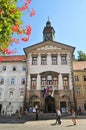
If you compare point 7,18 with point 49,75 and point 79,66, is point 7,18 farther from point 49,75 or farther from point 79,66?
point 79,66

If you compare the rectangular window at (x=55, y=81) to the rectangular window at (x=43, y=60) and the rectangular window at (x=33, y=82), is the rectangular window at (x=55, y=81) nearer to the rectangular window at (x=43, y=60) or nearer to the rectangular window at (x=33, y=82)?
the rectangular window at (x=33, y=82)

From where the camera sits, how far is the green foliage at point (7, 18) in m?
8.14

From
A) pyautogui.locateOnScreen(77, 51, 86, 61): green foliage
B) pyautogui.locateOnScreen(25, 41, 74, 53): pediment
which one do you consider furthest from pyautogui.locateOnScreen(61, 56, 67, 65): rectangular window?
pyautogui.locateOnScreen(77, 51, 86, 61): green foliage

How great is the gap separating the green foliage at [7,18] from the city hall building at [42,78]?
28.7 metres

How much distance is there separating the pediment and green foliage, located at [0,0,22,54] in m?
32.1

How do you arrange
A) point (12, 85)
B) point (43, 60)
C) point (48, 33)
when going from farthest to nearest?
point (48, 33)
point (12, 85)
point (43, 60)

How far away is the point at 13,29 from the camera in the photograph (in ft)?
29.1

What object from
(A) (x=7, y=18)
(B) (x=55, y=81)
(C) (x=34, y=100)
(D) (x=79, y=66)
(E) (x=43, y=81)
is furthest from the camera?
(D) (x=79, y=66)

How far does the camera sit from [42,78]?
3831 cm

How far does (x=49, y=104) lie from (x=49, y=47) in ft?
42.8

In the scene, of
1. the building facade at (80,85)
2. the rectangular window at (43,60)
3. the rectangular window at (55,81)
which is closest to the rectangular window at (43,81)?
the rectangular window at (55,81)

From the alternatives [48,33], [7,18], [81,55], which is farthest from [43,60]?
[7,18]

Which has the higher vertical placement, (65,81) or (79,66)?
(79,66)

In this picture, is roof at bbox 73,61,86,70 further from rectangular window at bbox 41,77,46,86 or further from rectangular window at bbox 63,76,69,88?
rectangular window at bbox 41,77,46,86
